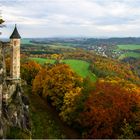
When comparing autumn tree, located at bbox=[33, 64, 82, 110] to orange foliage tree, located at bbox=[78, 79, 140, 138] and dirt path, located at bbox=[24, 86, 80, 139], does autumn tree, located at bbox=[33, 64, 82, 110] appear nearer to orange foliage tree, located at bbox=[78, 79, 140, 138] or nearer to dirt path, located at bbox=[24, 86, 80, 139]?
dirt path, located at bbox=[24, 86, 80, 139]

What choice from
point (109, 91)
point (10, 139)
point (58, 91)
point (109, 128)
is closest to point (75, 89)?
point (58, 91)

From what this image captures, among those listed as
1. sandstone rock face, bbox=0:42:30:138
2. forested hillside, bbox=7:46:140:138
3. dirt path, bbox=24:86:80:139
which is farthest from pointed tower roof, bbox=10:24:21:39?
forested hillside, bbox=7:46:140:138

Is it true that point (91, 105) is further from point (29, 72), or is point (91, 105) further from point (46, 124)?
point (29, 72)

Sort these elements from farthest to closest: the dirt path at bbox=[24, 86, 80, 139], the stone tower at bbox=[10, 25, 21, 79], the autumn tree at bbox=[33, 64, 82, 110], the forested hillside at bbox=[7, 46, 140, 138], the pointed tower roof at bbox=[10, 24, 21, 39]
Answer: the autumn tree at bbox=[33, 64, 82, 110] < the stone tower at bbox=[10, 25, 21, 79] < the pointed tower roof at bbox=[10, 24, 21, 39] < the dirt path at bbox=[24, 86, 80, 139] < the forested hillside at bbox=[7, 46, 140, 138]

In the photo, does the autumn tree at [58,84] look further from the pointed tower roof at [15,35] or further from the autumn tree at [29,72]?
the pointed tower roof at [15,35]

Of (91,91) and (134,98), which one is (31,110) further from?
(134,98)

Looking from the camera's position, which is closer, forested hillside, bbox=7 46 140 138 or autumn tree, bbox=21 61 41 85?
forested hillside, bbox=7 46 140 138

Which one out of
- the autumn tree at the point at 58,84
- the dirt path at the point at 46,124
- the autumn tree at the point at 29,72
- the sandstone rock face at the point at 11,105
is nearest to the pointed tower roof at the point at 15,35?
the sandstone rock face at the point at 11,105
